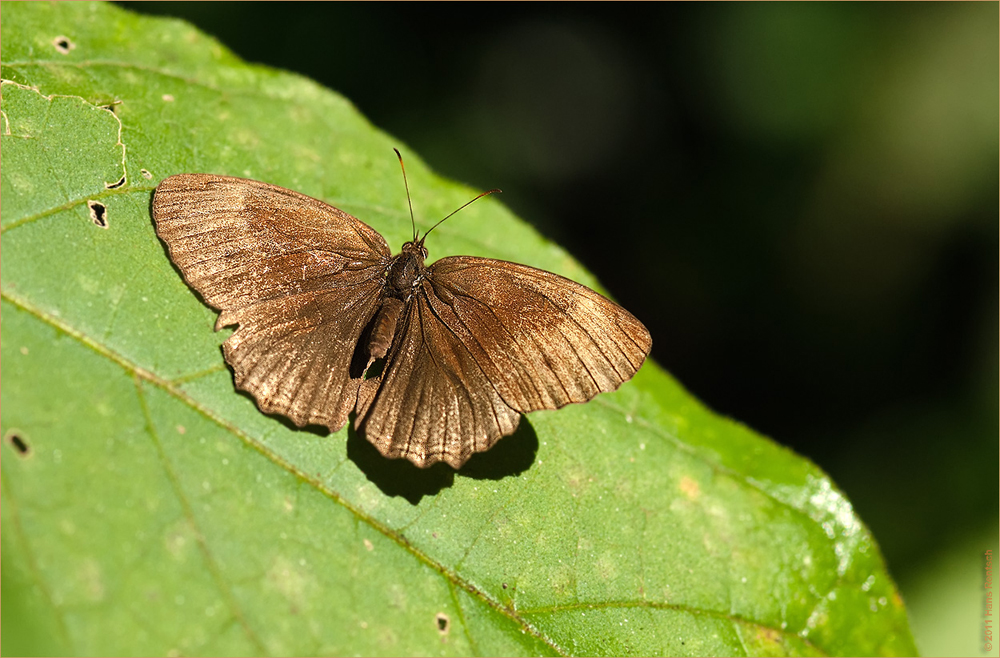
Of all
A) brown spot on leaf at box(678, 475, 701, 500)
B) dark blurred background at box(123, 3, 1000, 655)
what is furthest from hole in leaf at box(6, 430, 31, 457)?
dark blurred background at box(123, 3, 1000, 655)

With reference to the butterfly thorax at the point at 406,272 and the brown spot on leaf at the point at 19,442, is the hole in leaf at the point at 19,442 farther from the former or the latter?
the butterfly thorax at the point at 406,272

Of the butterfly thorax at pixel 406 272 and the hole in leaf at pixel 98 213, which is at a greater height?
the butterfly thorax at pixel 406 272

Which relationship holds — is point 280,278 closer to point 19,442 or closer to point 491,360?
point 491,360

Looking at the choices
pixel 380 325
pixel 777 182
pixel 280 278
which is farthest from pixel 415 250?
pixel 777 182

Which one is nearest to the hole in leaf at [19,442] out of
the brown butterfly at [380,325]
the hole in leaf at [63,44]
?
the brown butterfly at [380,325]

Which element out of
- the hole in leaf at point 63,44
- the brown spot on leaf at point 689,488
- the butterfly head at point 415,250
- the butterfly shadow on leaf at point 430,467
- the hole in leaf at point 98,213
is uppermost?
the hole in leaf at point 63,44
